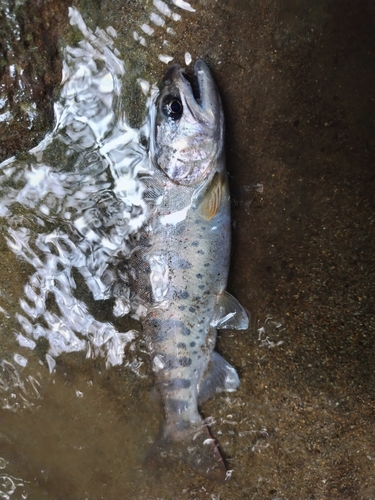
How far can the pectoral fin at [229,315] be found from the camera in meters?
2.62

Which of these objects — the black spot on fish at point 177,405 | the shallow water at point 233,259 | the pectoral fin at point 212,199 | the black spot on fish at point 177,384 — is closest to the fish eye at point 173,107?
the shallow water at point 233,259

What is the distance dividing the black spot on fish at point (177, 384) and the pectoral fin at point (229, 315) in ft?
1.31

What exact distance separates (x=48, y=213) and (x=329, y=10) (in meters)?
2.11

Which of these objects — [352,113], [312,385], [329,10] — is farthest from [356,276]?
[329,10]

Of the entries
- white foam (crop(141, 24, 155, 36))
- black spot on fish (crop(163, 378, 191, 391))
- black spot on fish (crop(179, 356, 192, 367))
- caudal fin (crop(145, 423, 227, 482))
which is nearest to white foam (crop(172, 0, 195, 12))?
white foam (crop(141, 24, 155, 36))

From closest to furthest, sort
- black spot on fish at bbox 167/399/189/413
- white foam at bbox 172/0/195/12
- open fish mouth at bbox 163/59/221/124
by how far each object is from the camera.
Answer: open fish mouth at bbox 163/59/221/124 < white foam at bbox 172/0/195/12 < black spot on fish at bbox 167/399/189/413

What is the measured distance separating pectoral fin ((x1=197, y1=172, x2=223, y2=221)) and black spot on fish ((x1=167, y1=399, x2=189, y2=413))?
122 cm

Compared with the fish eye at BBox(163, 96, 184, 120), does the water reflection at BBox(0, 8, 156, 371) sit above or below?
below

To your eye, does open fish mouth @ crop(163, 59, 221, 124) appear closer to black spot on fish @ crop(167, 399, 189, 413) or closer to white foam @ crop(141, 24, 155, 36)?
white foam @ crop(141, 24, 155, 36)

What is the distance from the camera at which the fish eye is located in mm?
2426

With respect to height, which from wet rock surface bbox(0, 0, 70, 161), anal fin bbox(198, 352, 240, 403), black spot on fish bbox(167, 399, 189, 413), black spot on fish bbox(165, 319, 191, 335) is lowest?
black spot on fish bbox(167, 399, 189, 413)

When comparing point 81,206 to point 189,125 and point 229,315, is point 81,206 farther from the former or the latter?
point 229,315

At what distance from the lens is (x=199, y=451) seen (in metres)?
2.79

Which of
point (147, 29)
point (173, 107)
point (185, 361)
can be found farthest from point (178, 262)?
point (147, 29)
